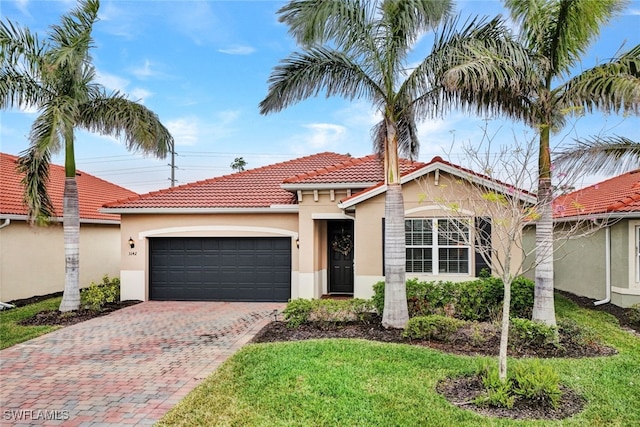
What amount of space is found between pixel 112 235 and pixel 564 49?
707 inches

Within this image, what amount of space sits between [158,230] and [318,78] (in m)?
8.42

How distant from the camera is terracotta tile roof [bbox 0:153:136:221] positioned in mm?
14195

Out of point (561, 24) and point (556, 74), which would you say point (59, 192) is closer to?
point (556, 74)

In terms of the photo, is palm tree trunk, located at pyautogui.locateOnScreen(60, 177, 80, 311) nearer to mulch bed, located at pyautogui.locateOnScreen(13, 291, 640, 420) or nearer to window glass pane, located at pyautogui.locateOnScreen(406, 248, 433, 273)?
mulch bed, located at pyautogui.locateOnScreen(13, 291, 640, 420)

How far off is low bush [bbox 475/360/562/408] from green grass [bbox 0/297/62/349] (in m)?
9.78

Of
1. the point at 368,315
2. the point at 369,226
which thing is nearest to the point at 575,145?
the point at 369,226

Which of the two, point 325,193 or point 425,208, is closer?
point 425,208

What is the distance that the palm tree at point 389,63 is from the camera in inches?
334

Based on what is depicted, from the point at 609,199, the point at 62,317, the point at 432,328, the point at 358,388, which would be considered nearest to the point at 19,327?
the point at 62,317

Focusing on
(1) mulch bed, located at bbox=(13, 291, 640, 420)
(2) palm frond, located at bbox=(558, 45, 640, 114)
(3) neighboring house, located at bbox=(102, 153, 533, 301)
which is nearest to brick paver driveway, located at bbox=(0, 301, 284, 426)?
(1) mulch bed, located at bbox=(13, 291, 640, 420)

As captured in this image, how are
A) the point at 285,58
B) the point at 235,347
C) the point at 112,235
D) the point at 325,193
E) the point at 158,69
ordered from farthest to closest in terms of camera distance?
1. the point at 112,235
2. the point at 158,69
3. the point at 325,193
4. the point at 285,58
5. the point at 235,347

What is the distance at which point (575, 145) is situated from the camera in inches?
378

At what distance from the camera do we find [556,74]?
8750mm

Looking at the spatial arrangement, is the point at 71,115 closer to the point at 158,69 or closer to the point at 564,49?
the point at 158,69
